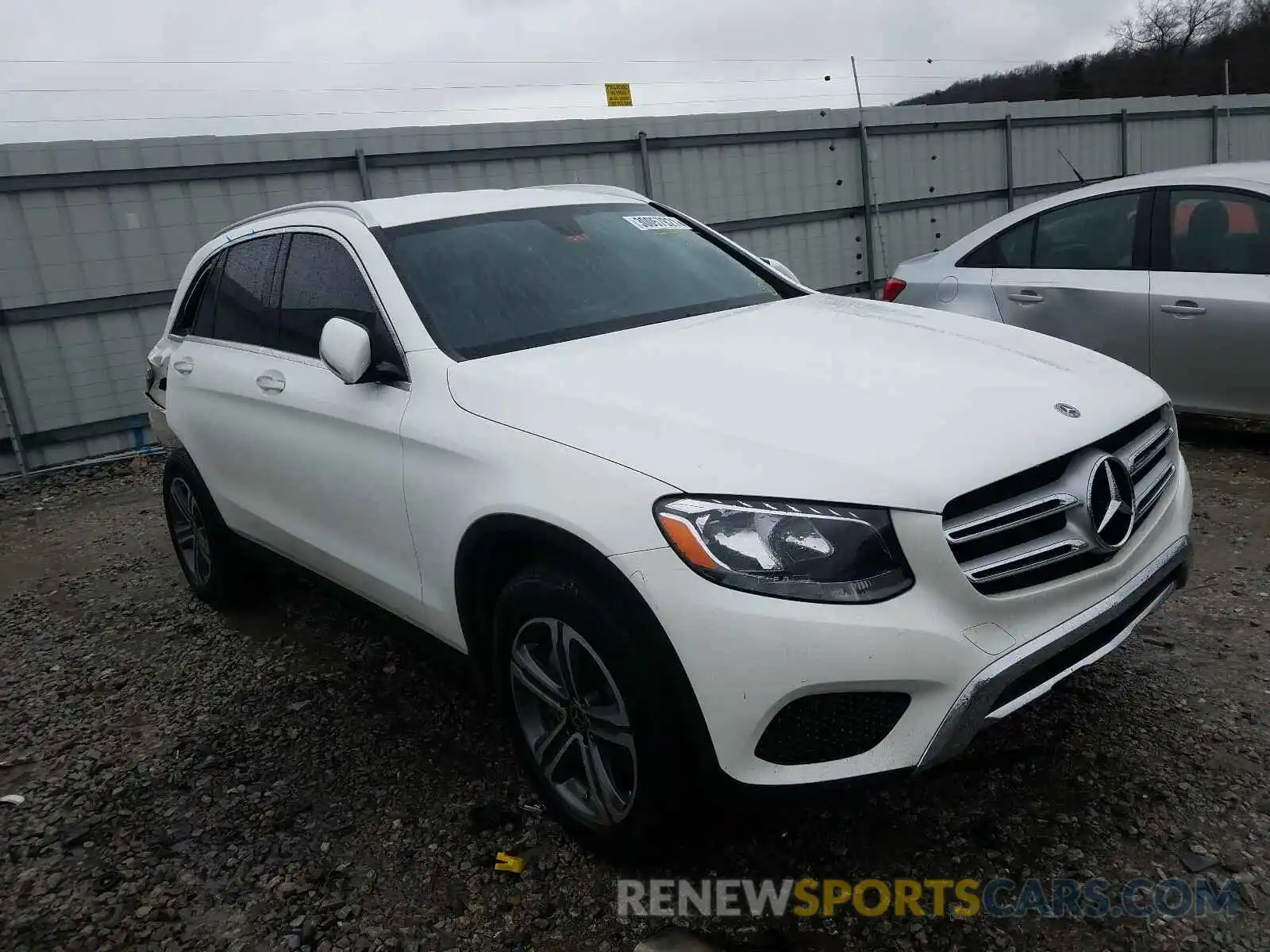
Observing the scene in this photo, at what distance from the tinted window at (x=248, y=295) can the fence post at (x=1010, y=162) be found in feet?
36.6

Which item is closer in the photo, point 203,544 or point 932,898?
point 932,898

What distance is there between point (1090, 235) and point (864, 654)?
4.61 metres

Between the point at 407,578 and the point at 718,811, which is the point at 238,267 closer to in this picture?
the point at 407,578

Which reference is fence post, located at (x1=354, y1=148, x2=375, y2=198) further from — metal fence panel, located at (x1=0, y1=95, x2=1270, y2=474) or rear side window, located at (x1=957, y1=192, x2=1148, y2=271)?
rear side window, located at (x1=957, y1=192, x2=1148, y2=271)

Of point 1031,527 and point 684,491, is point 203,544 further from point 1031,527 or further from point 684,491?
point 1031,527

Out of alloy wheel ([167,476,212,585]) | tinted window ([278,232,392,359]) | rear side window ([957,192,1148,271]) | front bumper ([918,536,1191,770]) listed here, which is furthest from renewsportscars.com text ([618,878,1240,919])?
rear side window ([957,192,1148,271])

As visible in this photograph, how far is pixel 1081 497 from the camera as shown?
2.22m

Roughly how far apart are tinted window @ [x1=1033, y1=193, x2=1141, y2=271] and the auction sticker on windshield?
292cm

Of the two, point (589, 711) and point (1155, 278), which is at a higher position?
point (1155, 278)

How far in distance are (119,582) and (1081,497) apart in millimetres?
4968

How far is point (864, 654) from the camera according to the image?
195 centimetres

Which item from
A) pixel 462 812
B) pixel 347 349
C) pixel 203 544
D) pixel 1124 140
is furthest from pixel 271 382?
pixel 1124 140

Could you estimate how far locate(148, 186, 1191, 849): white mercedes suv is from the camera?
6.57 ft

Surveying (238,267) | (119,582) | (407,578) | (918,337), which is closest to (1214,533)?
(918,337)
